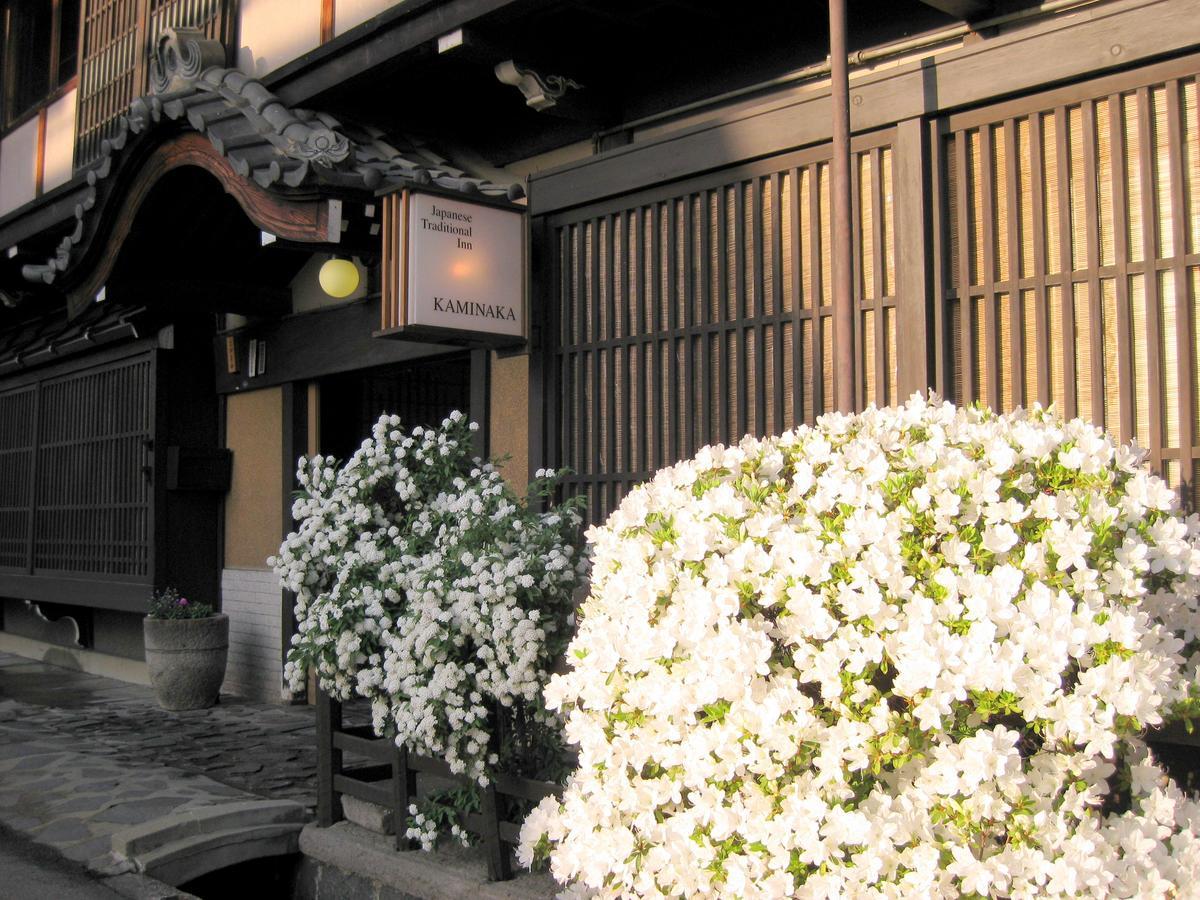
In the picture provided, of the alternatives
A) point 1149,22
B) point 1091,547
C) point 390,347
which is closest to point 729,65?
point 1149,22

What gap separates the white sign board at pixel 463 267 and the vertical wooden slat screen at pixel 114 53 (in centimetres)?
448

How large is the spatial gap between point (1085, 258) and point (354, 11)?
17.5 ft

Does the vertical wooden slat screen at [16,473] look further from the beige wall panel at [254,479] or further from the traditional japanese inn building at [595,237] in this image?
the beige wall panel at [254,479]

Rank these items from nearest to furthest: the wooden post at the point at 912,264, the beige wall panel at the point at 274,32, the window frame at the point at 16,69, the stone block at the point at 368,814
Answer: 1. the wooden post at the point at 912,264
2. the stone block at the point at 368,814
3. the beige wall panel at the point at 274,32
4. the window frame at the point at 16,69

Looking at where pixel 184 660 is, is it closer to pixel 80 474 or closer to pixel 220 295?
pixel 220 295

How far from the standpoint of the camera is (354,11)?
773cm

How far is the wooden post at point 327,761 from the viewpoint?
5.35 meters

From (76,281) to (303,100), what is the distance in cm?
299

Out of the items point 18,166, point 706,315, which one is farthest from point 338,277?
point 18,166

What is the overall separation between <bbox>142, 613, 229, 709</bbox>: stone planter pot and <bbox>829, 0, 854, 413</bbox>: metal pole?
627 centimetres

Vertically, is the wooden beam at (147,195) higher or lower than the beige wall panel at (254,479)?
higher

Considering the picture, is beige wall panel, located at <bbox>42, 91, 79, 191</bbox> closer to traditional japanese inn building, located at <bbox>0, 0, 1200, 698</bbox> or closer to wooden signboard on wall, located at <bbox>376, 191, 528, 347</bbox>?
traditional japanese inn building, located at <bbox>0, 0, 1200, 698</bbox>

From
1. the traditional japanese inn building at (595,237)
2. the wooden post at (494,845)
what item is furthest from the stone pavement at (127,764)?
the wooden post at (494,845)

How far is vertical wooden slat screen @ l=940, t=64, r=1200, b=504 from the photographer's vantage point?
4012mm
